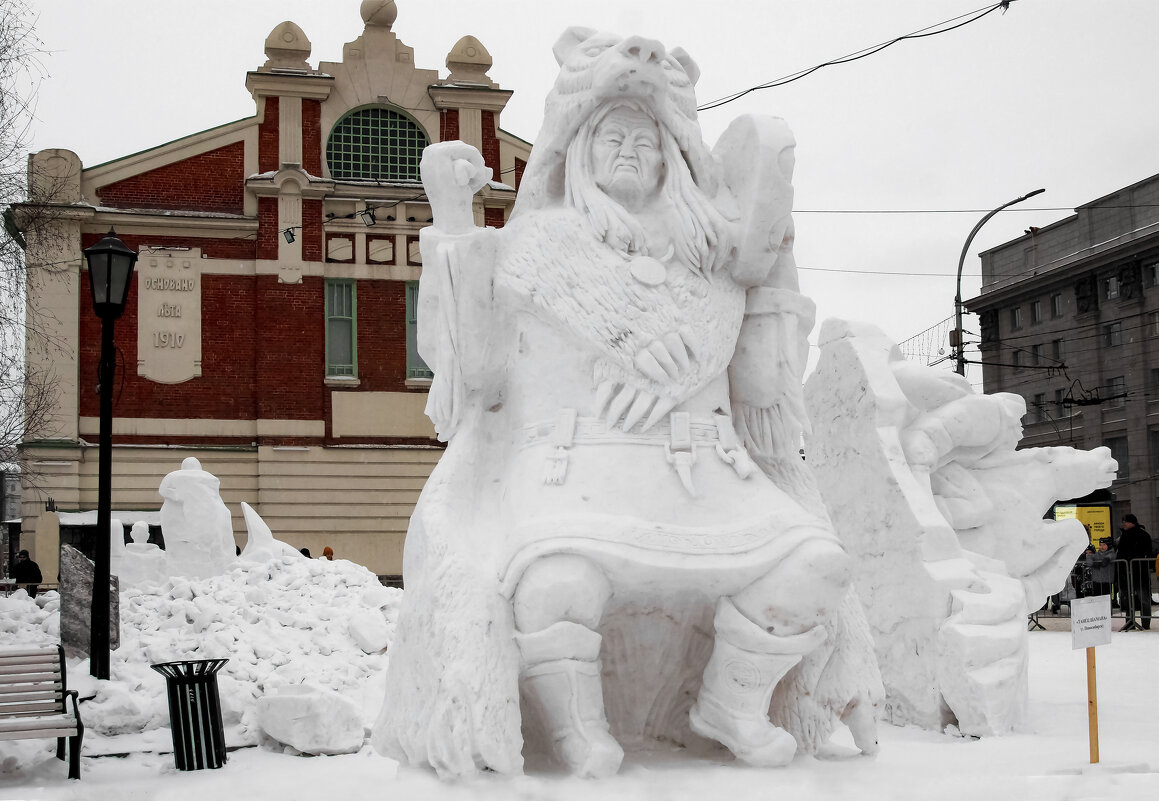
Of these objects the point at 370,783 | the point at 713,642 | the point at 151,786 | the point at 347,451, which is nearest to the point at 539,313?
the point at 713,642

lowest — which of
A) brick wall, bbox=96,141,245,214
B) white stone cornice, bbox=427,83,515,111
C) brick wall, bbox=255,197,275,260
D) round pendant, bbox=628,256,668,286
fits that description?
round pendant, bbox=628,256,668,286

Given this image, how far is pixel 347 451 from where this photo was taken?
1922cm

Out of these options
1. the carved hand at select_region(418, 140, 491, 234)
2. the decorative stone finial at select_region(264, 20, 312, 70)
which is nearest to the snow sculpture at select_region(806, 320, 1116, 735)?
the carved hand at select_region(418, 140, 491, 234)

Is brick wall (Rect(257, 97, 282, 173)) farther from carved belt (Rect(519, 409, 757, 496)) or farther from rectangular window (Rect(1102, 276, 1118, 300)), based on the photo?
rectangular window (Rect(1102, 276, 1118, 300))

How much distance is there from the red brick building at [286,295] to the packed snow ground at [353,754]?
8.55 m

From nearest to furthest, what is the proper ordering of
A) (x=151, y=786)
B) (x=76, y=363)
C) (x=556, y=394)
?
(x=556, y=394) → (x=151, y=786) → (x=76, y=363)

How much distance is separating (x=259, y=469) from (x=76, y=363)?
3.24 meters

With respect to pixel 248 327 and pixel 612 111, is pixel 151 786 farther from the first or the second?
pixel 248 327

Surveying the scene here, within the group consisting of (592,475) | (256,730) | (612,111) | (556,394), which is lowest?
(256,730)

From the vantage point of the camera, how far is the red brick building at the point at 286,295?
61.6ft

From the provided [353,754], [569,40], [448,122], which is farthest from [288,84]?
[569,40]

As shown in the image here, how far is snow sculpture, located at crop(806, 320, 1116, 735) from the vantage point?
5.31 metres

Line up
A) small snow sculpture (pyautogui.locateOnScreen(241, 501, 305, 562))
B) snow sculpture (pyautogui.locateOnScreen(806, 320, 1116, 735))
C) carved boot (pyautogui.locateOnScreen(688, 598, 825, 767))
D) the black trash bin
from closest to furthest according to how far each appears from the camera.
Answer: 1. carved boot (pyautogui.locateOnScreen(688, 598, 825, 767))
2. snow sculpture (pyautogui.locateOnScreen(806, 320, 1116, 735))
3. the black trash bin
4. small snow sculpture (pyautogui.locateOnScreen(241, 501, 305, 562))

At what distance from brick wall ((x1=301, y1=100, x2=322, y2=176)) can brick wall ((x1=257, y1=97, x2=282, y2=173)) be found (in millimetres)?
430
